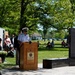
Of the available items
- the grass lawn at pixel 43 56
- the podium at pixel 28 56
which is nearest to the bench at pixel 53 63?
the podium at pixel 28 56

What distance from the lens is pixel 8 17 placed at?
40.6 m

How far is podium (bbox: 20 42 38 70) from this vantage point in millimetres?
13289

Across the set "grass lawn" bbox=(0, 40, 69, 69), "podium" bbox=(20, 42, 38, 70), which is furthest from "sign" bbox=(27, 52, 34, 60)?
"grass lawn" bbox=(0, 40, 69, 69)

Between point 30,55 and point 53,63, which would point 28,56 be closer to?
point 30,55

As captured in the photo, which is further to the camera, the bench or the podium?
the bench

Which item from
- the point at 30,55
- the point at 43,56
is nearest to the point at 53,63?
the point at 30,55

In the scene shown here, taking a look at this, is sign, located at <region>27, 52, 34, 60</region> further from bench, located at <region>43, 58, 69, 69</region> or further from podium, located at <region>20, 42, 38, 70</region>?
bench, located at <region>43, 58, 69, 69</region>

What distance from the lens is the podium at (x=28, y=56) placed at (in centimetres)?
1329

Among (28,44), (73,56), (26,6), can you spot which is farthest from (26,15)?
(28,44)

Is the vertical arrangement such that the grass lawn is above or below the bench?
below

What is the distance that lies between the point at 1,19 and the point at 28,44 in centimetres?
2645

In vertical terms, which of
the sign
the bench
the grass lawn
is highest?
the sign

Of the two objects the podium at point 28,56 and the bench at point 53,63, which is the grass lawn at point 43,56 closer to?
the podium at point 28,56

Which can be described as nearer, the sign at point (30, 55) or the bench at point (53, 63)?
the sign at point (30, 55)
